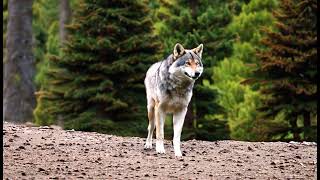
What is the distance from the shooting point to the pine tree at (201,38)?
18656 mm

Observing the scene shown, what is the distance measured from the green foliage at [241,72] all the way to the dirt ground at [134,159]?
24.3 feet

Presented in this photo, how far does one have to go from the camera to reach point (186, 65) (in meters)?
10.4

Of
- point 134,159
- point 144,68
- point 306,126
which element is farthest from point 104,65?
point 134,159

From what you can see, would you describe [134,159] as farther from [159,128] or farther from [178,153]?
[159,128]

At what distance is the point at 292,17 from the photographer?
17.2 meters

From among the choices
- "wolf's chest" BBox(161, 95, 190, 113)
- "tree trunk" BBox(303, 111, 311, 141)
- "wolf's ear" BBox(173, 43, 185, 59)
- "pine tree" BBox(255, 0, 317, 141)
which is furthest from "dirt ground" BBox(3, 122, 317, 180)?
"pine tree" BBox(255, 0, 317, 141)

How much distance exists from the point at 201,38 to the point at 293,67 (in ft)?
10.5

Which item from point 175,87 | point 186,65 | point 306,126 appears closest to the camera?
point 186,65

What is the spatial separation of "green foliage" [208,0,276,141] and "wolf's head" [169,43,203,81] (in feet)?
28.2

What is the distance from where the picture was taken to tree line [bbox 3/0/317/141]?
1681cm

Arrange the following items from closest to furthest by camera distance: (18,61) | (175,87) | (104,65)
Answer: (175,87)
(104,65)
(18,61)

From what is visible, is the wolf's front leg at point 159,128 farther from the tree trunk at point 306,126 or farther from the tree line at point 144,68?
the tree trunk at point 306,126

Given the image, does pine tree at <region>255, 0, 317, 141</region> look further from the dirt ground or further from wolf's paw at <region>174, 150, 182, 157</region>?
wolf's paw at <region>174, 150, 182, 157</region>

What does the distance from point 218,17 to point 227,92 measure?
336 cm
